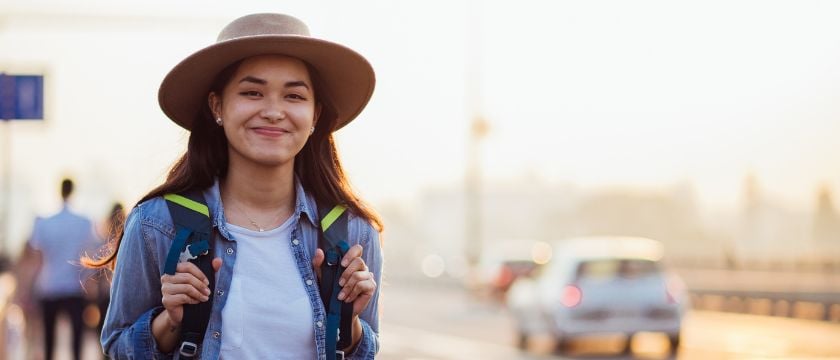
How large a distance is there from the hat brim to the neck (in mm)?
220

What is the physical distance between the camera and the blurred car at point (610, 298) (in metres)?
21.0

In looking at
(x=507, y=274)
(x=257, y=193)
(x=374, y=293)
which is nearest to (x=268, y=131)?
(x=257, y=193)

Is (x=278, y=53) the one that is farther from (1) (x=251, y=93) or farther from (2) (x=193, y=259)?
(2) (x=193, y=259)

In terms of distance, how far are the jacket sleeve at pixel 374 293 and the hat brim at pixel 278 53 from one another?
1.13ft

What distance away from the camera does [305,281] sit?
3994 mm

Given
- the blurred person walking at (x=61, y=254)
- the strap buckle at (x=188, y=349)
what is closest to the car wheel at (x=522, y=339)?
the blurred person walking at (x=61, y=254)

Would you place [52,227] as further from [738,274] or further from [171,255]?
[738,274]

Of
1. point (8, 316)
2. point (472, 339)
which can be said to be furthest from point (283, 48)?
point (472, 339)

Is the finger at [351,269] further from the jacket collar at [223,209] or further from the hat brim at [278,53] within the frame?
the hat brim at [278,53]

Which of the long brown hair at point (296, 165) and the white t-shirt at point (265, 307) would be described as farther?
the long brown hair at point (296, 165)

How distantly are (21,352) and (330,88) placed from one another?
12904 millimetres

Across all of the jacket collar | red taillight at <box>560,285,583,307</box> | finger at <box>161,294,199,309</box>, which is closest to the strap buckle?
finger at <box>161,294,199,309</box>

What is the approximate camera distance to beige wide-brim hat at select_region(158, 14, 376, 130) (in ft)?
13.1

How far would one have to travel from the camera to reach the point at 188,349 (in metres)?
3.91
